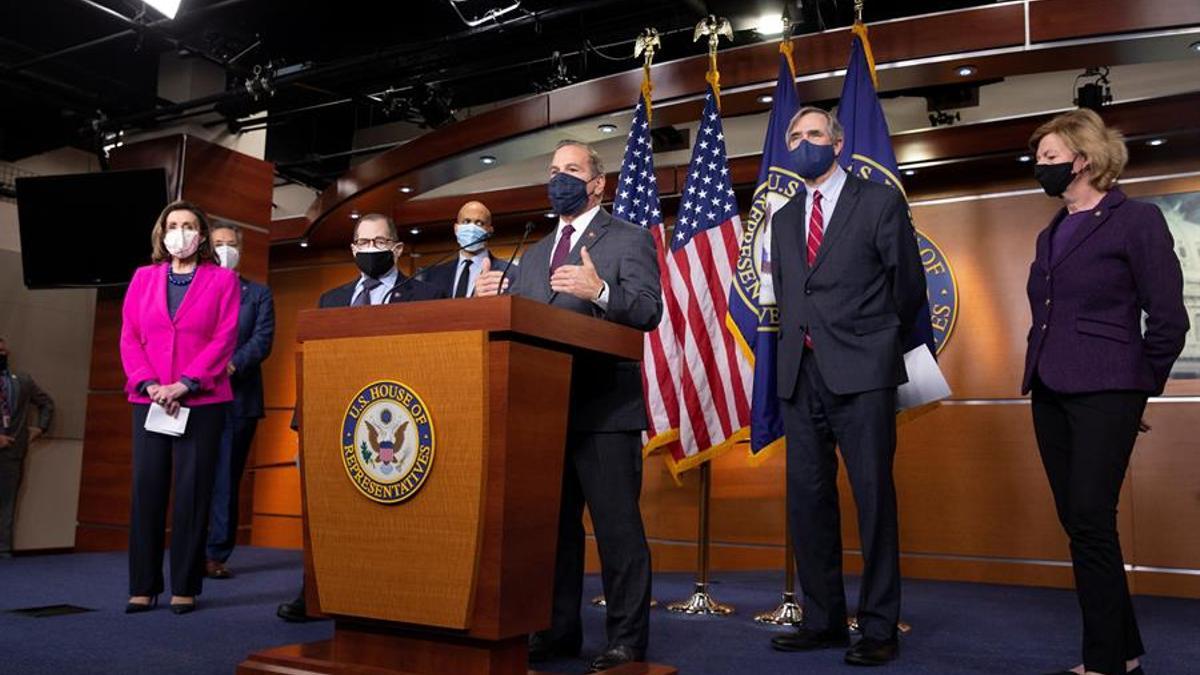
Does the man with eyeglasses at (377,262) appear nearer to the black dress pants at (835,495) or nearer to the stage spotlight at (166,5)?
the black dress pants at (835,495)

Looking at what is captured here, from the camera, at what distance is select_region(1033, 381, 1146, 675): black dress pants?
2576 millimetres

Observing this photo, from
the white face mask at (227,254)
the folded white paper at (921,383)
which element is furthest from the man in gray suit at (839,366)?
the white face mask at (227,254)

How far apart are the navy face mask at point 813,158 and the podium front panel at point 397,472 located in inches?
60.2

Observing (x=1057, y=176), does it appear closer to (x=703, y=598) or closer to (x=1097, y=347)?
(x=1097, y=347)

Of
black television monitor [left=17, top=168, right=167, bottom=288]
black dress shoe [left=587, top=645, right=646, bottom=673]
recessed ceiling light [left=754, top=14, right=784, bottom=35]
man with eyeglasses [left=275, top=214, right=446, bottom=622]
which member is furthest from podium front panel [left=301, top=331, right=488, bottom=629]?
black television monitor [left=17, top=168, right=167, bottom=288]

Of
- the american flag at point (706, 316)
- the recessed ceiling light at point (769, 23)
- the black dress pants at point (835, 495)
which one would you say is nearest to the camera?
the black dress pants at point (835, 495)

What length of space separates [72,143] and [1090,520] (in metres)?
8.72

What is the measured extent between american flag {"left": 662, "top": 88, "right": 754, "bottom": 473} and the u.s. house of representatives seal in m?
2.43

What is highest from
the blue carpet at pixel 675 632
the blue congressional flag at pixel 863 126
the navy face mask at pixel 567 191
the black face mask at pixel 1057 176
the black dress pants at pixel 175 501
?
the blue congressional flag at pixel 863 126

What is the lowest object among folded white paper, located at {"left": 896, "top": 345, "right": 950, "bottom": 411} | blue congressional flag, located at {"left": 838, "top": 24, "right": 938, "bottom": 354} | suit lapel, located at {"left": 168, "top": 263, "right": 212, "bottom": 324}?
folded white paper, located at {"left": 896, "top": 345, "right": 950, "bottom": 411}

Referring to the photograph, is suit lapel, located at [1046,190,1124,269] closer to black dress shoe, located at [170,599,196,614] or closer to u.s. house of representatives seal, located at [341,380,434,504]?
u.s. house of representatives seal, located at [341,380,434,504]

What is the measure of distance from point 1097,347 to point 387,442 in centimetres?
Answer: 186

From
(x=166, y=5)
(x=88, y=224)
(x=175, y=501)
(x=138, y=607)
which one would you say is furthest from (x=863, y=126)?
(x=88, y=224)

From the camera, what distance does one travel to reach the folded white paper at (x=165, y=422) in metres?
3.76
